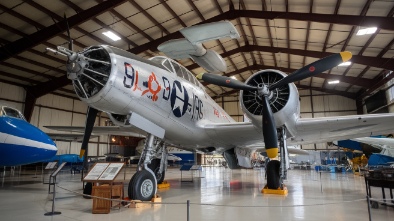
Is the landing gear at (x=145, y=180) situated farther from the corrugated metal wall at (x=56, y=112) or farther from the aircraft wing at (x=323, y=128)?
the corrugated metal wall at (x=56, y=112)

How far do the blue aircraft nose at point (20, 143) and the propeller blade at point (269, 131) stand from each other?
8.26 meters

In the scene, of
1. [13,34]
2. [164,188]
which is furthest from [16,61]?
[164,188]

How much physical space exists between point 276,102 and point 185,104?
289cm

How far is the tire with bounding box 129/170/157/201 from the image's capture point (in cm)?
630

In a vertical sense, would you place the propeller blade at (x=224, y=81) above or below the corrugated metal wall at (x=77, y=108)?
below

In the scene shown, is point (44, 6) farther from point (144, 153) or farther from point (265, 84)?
point (265, 84)

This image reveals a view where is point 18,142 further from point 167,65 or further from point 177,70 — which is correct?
point 177,70

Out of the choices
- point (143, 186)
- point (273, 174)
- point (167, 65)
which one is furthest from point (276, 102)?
point (143, 186)

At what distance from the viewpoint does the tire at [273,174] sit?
8.68 metres

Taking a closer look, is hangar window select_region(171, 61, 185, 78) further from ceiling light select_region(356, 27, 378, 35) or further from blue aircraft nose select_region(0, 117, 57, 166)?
ceiling light select_region(356, 27, 378, 35)

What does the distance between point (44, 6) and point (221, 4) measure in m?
12.2

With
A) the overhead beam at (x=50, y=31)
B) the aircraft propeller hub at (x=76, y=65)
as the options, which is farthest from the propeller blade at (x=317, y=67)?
the overhead beam at (x=50, y=31)

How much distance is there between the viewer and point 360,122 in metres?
7.87

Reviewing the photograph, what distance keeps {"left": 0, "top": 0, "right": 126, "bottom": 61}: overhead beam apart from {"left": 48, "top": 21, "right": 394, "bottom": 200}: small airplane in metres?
8.15
